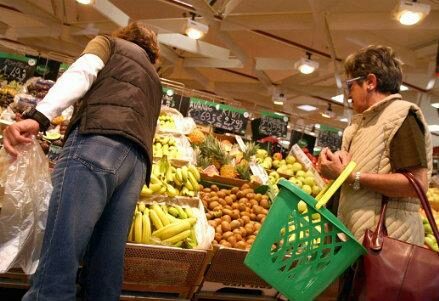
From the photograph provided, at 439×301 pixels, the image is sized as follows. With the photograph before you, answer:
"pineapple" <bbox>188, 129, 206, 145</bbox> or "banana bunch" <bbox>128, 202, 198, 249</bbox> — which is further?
"pineapple" <bbox>188, 129, 206, 145</bbox>

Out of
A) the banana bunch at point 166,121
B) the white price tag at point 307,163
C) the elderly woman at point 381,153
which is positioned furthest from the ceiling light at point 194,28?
the elderly woman at point 381,153

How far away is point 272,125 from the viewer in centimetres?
550

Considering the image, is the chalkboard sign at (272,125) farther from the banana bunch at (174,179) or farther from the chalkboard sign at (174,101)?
the banana bunch at (174,179)

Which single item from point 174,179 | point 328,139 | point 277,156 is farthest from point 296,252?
point 328,139

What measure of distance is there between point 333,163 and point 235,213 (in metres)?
1.41

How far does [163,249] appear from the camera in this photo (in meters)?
2.54

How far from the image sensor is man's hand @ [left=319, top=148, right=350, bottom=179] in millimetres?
1858

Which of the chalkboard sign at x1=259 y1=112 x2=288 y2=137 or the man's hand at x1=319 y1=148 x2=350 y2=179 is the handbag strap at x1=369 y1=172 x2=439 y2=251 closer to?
the man's hand at x1=319 y1=148 x2=350 y2=179

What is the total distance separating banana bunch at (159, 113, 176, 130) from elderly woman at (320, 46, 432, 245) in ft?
7.86

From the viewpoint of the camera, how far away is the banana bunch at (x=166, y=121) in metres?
4.15

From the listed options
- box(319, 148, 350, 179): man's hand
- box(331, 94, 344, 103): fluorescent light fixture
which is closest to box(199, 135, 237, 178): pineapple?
box(319, 148, 350, 179): man's hand

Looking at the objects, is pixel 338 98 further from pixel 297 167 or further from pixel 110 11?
pixel 297 167

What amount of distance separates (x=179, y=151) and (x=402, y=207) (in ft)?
7.60

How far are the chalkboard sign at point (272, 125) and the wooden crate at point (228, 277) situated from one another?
2848 millimetres
